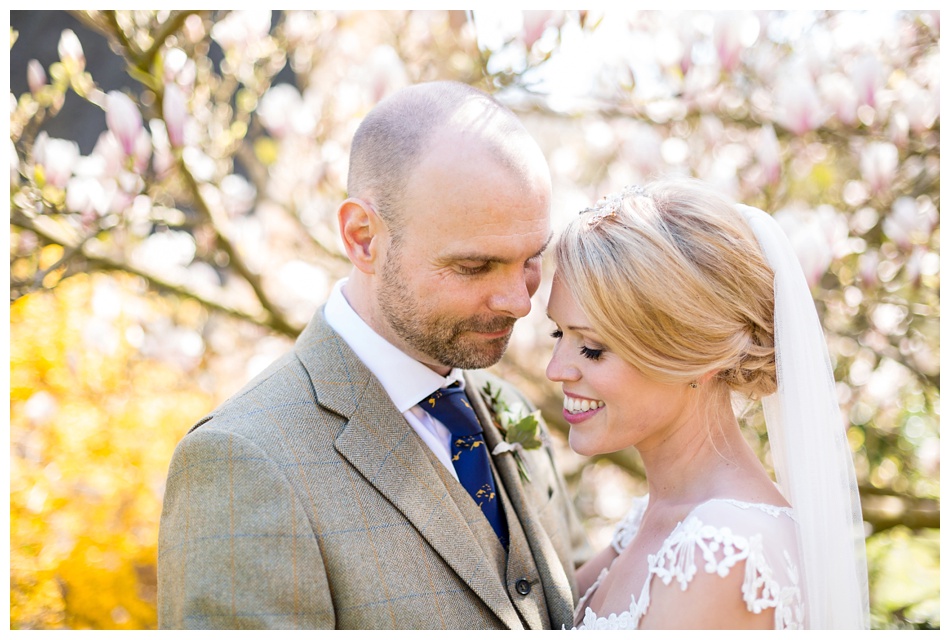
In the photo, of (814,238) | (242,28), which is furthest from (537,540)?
(242,28)

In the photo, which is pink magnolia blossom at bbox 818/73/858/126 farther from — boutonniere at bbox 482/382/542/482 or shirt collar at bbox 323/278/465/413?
shirt collar at bbox 323/278/465/413

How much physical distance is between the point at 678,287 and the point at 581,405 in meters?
0.43

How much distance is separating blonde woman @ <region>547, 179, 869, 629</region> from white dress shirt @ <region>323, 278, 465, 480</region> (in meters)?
0.36

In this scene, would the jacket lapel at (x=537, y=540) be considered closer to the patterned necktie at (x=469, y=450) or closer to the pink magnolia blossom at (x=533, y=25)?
the patterned necktie at (x=469, y=450)

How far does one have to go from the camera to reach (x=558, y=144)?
504 cm

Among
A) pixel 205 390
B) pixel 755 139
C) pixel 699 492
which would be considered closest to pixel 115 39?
pixel 205 390

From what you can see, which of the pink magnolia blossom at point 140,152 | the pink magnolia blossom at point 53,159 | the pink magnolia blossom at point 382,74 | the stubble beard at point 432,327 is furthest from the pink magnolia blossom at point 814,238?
the pink magnolia blossom at point 53,159

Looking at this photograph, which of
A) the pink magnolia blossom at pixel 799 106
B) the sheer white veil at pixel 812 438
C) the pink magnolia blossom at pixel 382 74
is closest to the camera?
the sheer white veil at pixel 812 438

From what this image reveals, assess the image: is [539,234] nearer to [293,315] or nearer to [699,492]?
[699,492]

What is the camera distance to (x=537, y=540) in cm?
215

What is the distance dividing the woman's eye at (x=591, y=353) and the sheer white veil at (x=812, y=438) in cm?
49

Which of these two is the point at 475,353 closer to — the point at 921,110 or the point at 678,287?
the point at 678,287

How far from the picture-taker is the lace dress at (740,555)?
5.79 ft

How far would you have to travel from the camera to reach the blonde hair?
79.8 inches
